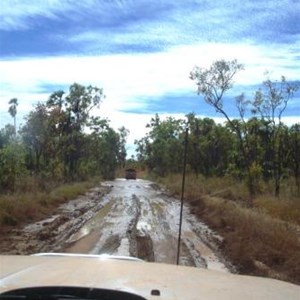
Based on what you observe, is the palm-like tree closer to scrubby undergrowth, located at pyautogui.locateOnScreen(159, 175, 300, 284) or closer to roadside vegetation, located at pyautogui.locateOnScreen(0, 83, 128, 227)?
roadside vegetation, located at pyautogui.locateOnScreen(0, 83, 128, 227)

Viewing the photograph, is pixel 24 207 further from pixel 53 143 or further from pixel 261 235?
pixel 53 143

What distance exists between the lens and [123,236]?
15.2 m

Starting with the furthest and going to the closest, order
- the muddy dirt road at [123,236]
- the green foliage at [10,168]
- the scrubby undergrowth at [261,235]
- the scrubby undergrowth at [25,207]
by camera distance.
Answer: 1. the green foliage at [10,168]
2. the scrubby undergrowth at [25,207]
3. the muddy dirt road at [123,236]
4. the scrubby undergrowth at [261,235]

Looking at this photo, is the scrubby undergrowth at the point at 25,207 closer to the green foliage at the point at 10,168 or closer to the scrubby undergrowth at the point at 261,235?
the green foliage at the point at 10,168

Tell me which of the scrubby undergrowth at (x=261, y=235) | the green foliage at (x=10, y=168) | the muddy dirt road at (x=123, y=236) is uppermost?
the green foliage at (x=10, y=168)

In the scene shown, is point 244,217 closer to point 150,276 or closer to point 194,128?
point 150,276

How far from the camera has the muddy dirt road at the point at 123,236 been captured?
42.2 feet

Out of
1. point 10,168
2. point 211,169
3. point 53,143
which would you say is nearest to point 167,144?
point 211,169

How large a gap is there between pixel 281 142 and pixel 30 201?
1897cm

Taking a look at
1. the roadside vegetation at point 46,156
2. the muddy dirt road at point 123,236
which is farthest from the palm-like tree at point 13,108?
the muddy dirt road at point 123,236

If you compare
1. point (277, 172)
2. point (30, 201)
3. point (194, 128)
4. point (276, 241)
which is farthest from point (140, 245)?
point (194, 128)

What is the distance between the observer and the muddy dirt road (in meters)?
12.9

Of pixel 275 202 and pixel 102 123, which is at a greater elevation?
pixel 102 123

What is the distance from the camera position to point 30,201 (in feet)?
70.2
